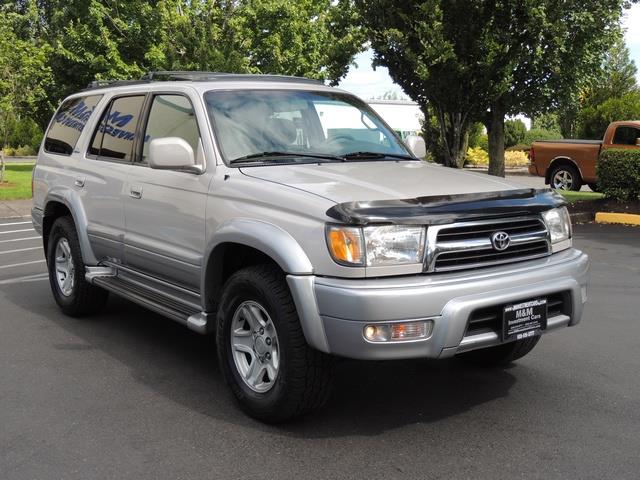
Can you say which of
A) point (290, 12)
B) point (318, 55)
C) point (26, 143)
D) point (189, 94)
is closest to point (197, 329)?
point (189, 94)

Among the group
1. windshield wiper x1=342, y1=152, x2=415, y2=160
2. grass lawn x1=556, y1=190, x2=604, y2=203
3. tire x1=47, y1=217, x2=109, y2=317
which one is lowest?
grass lawn x1=556, y1=190, x2=604, y2=203

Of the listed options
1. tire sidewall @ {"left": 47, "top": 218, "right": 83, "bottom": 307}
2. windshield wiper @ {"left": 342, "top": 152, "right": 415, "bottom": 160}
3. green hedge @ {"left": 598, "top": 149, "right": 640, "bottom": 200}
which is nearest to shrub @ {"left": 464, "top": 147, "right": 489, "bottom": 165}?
green hedge @ {"left": 598, "top": 149, "right": 640, "bottom": 200}

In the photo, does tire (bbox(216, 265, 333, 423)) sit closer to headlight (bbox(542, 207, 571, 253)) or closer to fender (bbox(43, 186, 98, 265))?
headlight (bbox(542, 207, 571, 253))

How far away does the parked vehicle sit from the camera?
1834 cm

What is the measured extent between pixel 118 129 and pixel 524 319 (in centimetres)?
346

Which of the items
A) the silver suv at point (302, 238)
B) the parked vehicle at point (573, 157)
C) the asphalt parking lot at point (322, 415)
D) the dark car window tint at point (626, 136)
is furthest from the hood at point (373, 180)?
the parked vehicle at point (573, 157)

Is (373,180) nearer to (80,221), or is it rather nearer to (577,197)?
(80,221)

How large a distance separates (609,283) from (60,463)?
6170 mm

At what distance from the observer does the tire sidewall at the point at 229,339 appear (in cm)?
381

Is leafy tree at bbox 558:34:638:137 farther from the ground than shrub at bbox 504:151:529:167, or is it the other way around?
leafy tree at bbox 558:34:638:137

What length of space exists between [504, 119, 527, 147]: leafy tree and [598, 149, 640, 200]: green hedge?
25.1m

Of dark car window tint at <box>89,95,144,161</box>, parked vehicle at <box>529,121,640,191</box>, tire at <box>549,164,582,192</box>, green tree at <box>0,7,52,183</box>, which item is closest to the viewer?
dark car window tint at <box>89,95,144,161</box>

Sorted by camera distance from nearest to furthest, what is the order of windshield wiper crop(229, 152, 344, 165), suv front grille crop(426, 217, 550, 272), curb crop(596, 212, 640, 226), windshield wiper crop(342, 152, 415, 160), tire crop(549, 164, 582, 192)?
Result: suv front grille crop(426, 217, 550, 272), windshield wiper crop(229, 152, 344, 165), windshield wiper crop(342, 152, 415, 160), curb crop(596, 212, 640, 226), tire crop(549, 164, 582, 192)

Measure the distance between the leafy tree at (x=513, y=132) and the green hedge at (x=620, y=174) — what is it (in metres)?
25.1
